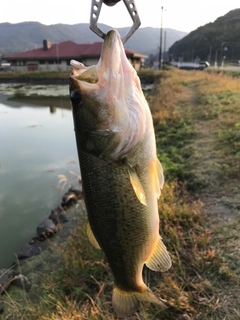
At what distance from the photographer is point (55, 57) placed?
44.6 metres

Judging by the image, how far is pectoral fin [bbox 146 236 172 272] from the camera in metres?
1.77

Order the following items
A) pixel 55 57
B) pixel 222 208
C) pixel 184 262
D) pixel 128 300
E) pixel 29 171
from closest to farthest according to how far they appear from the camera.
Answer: pixel 128 300 → pixel 184 262 → pixel 222 208 → pixel 29 171 → pixel 55 57

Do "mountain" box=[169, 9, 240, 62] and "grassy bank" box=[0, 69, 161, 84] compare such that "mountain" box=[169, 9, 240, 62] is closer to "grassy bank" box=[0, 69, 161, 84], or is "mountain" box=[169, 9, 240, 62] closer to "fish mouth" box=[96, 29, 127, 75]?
"grassy bank" box=[0, 69, 161, 84]

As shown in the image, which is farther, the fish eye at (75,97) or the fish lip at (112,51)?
the fish eye at (75,97)

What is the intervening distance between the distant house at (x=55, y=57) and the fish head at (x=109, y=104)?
43.1 metres

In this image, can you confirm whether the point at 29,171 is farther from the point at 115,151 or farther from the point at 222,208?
the point at 115,151

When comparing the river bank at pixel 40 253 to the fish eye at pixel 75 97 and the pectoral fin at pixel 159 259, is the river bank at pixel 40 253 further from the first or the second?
the fish eye at pixel 75 97

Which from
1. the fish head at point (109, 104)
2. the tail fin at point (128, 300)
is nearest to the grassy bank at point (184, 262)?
the tail fin at point (128, 300)

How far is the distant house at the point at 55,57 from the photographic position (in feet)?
143

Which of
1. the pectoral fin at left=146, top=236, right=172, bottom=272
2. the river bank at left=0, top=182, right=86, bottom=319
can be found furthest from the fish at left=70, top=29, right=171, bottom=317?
the river bank at left=0, top=182, right=86, bottom=319

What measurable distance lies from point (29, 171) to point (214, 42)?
299ft

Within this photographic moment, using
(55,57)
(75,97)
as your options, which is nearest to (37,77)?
(55,57)

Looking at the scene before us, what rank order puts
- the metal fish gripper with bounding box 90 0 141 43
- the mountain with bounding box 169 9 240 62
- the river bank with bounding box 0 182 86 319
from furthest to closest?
1. the mountain with bounding box 169 9 240 62
2. the river bank with bounding box 0 182 86 319
3. the metal fish gripper with bounding box 90 0 141 43

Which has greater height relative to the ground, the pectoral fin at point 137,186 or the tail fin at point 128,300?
the pectoral fin at point 137,186
